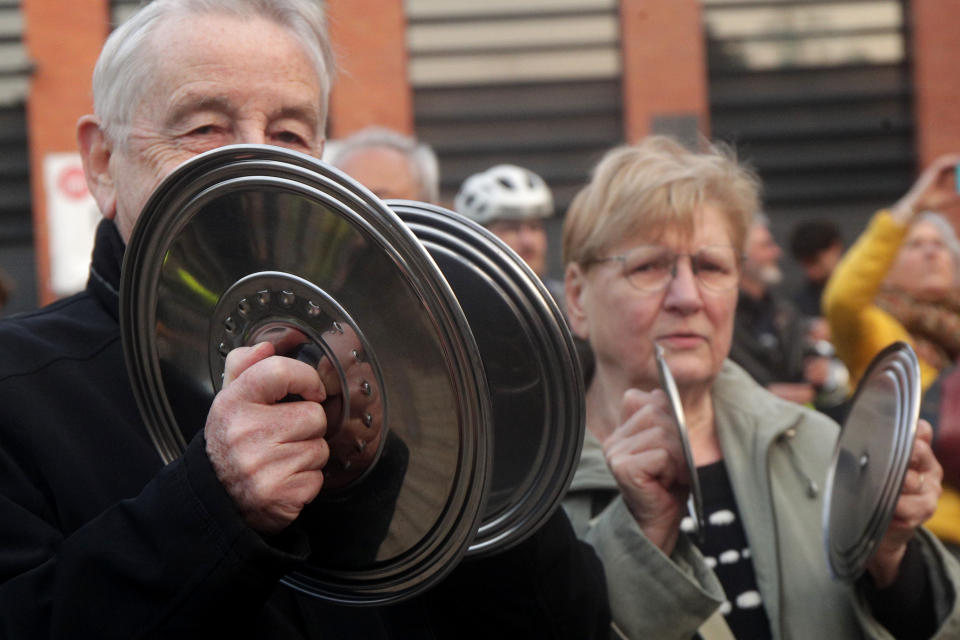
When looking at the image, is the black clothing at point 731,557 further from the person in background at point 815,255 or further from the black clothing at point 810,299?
the person in background at point 815,255

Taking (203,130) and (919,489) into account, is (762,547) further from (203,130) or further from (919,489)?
(203,130)

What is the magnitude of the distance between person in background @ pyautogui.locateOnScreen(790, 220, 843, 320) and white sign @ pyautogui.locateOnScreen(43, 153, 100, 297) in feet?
14.8

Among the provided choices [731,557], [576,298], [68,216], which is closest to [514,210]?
[576,298]

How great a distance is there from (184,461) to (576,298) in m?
1.67

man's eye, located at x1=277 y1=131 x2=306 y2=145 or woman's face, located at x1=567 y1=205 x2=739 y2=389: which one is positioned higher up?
man's eye, located at x1=277 y1=131 x2=306 y2=145

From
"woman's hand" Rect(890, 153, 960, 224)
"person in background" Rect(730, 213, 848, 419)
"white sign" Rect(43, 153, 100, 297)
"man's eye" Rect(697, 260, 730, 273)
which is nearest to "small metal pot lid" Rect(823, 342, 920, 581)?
"man's eye" Rect(697, 260, 730, 273)

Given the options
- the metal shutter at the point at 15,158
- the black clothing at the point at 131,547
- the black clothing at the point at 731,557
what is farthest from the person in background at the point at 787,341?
the metal shutter at the point at 15,158

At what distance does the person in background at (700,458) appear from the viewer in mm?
2301

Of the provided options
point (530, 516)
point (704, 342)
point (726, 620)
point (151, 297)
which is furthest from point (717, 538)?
point (151, 297)

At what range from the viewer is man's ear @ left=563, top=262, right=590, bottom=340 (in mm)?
2924

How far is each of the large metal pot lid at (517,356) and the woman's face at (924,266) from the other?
11.0ft

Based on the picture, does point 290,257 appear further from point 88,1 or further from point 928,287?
point 88,1

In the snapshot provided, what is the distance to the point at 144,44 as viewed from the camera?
1.88 m

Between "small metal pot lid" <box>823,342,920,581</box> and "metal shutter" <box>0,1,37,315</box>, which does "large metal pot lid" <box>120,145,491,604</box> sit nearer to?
"small metal pot lid" <box>823,342,920,581</box>
